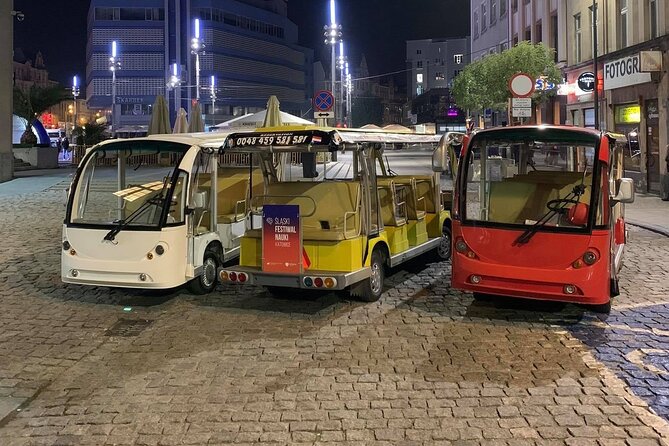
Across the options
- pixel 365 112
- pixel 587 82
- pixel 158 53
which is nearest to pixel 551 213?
pixel 587 82

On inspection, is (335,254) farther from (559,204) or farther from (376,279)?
(559,204)

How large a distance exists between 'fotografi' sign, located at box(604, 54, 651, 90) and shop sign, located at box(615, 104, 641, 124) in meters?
0.74

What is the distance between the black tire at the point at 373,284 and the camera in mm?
7930

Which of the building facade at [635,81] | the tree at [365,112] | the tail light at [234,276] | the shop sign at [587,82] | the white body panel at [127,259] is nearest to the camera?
the tail light at [234,276]

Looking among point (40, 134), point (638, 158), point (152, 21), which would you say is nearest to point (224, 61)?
point (152, 21)

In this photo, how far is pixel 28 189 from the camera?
23906 mm

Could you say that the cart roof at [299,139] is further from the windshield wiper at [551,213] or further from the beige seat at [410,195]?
the windshield wiper at [551,213]

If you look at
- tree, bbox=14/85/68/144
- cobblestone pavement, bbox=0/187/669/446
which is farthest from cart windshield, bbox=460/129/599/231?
tree, bbox=14/85/68/144

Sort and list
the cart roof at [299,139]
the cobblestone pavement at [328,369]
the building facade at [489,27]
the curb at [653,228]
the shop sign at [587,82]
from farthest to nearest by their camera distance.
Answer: the building facade at [489,27] → the shop sign at [587,82] → the curb at [653,228] → the cart roof at [299,139] → the cobblestone pavement at [328,369]

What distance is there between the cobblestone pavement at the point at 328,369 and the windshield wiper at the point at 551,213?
92 centimetres

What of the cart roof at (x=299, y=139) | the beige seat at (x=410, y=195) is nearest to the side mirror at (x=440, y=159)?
the cart roof at (x=299, y=139)

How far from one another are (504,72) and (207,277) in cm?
2322

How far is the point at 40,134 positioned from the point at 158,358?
3853 centimetres

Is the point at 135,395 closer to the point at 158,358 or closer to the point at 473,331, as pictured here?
the point at 158,358
